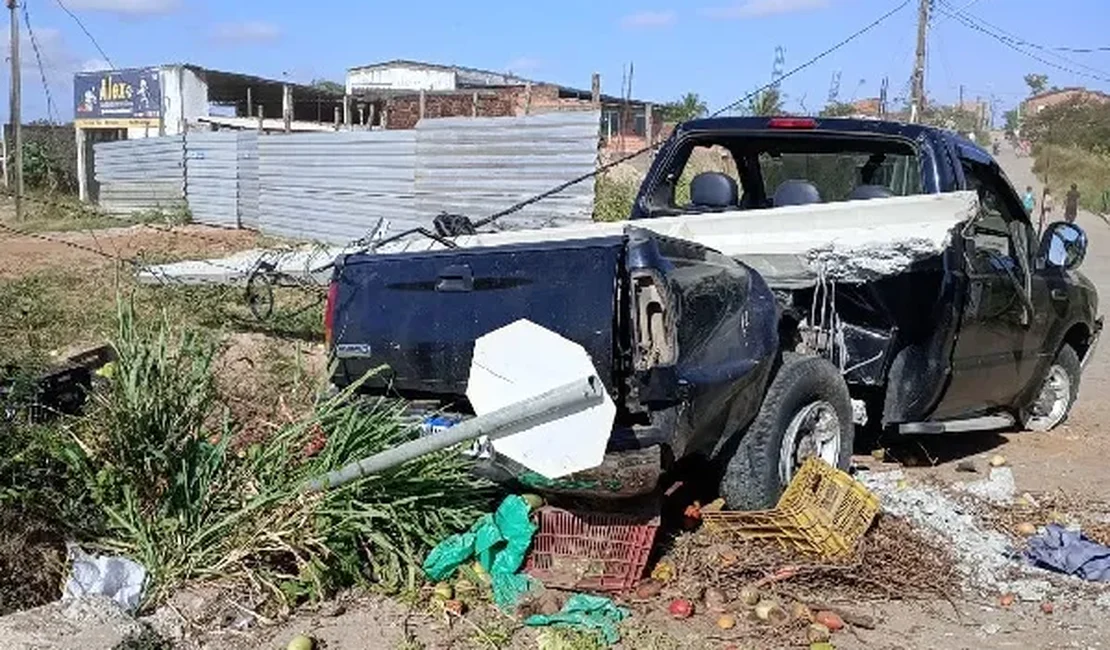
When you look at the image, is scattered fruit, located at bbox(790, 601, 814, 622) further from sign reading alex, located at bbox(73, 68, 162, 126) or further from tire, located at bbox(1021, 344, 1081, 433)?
sign reading alex, located at bbox(73, 68, 162, 126)

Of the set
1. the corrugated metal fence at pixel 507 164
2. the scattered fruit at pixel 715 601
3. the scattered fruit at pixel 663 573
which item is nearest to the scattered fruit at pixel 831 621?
the scattered fruit at pixel 715 601

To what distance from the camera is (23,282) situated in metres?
11.9

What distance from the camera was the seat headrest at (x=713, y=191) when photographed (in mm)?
6879

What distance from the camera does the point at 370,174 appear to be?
17.2 m

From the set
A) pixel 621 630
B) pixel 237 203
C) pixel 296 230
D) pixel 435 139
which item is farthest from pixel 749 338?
pixel 237 203

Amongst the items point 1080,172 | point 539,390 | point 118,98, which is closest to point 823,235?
point 539,390

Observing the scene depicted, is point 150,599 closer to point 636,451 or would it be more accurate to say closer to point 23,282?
point 636,451

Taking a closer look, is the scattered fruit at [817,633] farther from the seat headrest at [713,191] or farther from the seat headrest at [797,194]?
the seat headrest at [713,191]

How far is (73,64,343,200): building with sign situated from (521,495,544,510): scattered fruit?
24846 mm

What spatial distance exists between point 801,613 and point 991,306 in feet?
9.12

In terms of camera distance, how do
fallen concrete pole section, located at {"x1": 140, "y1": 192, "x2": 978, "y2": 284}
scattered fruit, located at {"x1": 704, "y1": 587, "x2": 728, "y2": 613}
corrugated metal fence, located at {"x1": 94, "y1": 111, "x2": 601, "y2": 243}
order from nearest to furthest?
scattered fruit, located at {"x1": 704, "y1": 587, "x2": 728, "y2": 613} < fallen concrete pole section, located at {"x1": 140, "y1": 192, "x2": 978, "y2": 284} < corrugated metal fence, located at {"x1": 94, "y1": 111, "x2": 601, "y2": 243}

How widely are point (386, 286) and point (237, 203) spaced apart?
→ 17883mm

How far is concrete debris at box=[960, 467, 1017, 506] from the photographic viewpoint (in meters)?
6.14

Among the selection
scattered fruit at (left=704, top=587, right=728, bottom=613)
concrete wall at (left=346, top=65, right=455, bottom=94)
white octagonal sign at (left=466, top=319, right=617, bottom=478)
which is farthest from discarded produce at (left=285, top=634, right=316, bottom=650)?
concrete wall at (left=346, top=65, right=455, bottom=94)
